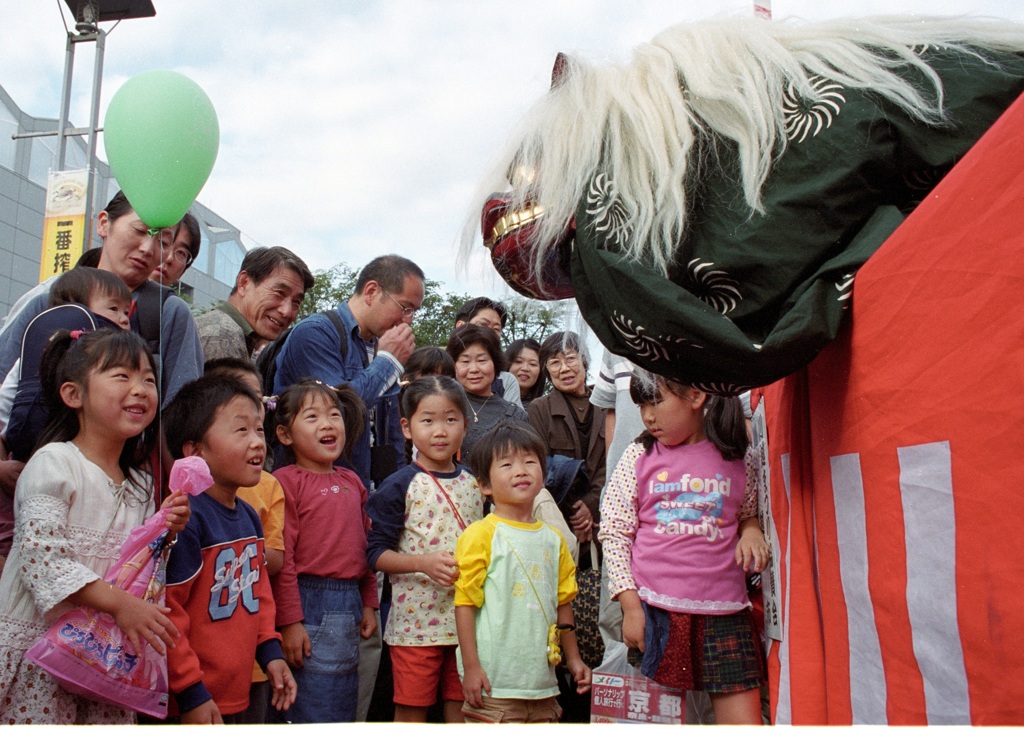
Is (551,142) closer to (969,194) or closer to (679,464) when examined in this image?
(969,194)

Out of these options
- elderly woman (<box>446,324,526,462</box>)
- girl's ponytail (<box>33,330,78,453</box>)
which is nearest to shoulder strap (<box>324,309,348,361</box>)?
elderly woman (<box>446,324,526,462</box>)

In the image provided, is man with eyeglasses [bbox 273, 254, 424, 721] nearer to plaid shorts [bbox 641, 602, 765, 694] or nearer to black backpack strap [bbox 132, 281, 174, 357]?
black backpack strap [bbox 132, 281, 174, 357]

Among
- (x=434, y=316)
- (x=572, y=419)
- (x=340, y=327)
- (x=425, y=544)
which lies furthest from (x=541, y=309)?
(x=434, y=316)

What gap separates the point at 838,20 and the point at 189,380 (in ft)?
7.47

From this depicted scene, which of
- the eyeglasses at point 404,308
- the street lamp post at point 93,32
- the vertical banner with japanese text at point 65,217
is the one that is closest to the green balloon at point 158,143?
the eyeglasses at point 404,308

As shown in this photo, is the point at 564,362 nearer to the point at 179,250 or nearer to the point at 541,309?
the point at 179,250

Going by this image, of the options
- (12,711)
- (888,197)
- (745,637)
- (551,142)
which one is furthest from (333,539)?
(888,197)

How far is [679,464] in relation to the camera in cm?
260

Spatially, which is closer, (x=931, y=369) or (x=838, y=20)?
(x=931, y=369)

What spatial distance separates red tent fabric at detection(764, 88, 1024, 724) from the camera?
882 mm

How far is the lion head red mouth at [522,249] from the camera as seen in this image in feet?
4.22

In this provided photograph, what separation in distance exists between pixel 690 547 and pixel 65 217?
7.77 metres

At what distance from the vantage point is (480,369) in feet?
13.4
